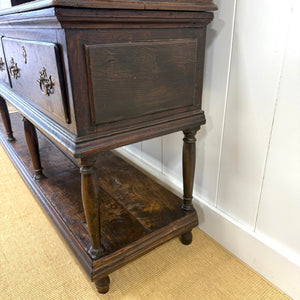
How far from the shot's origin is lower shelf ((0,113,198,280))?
92 cm

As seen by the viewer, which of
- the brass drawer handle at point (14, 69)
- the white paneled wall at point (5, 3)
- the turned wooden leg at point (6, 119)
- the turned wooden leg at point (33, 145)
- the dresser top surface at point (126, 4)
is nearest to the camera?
the dresser top surface at point (126, 4)

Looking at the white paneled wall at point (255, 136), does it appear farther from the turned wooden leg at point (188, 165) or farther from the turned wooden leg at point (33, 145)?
the turned wooden leg at point (33, 145)

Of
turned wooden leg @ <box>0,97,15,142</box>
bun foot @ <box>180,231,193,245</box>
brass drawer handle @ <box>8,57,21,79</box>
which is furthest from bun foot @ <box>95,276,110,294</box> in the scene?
turned wooden leg @ <box>0,97,15,142</box>

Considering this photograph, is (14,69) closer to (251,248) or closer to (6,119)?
(6,119)

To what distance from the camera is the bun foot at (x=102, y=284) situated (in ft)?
2.95

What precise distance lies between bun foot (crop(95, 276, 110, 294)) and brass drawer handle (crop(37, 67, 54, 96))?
1.94 ft

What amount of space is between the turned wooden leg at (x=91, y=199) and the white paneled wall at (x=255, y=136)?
0.49m

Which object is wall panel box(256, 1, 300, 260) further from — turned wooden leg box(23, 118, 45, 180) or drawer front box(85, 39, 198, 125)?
turned wooden leg box(23, 118, 45, 180)

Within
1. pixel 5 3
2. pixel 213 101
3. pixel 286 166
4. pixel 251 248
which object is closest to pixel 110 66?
pixel 213 101

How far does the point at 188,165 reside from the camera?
99cm

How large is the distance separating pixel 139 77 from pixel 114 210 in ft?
1.90

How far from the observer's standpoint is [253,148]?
2.97 feet

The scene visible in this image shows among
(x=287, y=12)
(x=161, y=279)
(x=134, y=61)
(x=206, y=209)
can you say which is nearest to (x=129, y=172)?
(x=206, y=209)

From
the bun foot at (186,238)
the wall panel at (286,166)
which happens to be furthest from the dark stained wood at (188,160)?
the wall panel at (286,166)
